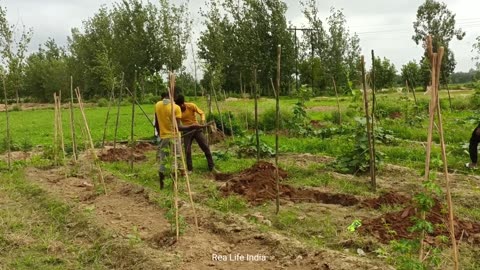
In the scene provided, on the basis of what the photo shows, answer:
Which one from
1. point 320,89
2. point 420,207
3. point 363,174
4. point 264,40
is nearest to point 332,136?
point 363,174

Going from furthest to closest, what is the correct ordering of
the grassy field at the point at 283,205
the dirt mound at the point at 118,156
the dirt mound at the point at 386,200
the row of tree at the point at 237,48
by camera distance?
the row of tree at the point at 237,48 → the dirt mound at the point at 118,156 → the dirt mound at the point at 386,200 → the grassy field at the point at 283,205

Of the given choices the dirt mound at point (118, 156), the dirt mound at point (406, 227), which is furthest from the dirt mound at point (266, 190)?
the dirt mound at point (118, 156)

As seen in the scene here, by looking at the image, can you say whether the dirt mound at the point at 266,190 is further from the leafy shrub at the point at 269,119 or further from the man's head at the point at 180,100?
the leafy shrub at the point at 269,119

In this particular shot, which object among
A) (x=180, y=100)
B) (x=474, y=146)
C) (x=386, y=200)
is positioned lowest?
(x=386, y=200)

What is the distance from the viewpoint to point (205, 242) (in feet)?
17.0

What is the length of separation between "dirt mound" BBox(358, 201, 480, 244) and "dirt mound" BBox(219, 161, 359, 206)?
1.14 metres

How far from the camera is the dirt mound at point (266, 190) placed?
22.2 feet

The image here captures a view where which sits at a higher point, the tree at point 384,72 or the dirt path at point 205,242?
the tree at point 384,72

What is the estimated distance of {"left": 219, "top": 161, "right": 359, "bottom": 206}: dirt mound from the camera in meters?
6.76

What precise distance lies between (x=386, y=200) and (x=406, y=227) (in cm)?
110

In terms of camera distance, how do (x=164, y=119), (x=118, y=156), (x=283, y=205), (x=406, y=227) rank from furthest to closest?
(x=118, y=156) < (x=164, y=119) < (x=283, y=205) < (x=406, y=227)

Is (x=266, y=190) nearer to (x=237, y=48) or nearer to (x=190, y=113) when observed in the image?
(x=190, y=113)

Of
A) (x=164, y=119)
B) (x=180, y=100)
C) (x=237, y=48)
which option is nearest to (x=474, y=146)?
(x=180, y=100)

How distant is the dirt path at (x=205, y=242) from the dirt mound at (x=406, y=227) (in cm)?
74
